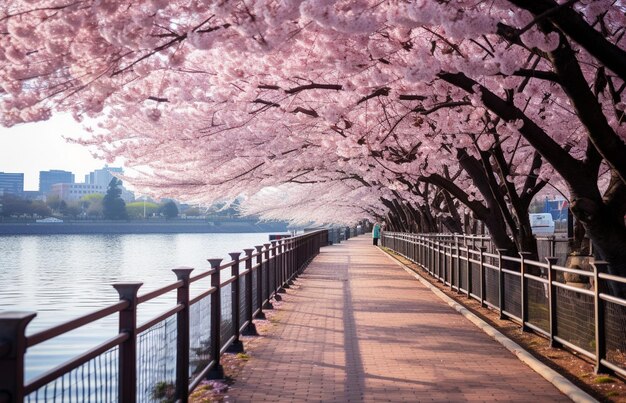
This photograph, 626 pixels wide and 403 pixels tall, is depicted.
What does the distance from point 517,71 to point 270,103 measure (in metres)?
6.82

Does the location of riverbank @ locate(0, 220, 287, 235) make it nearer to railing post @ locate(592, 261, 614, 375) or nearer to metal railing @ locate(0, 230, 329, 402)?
metal railing @ locate(0, 230, 329, 402)

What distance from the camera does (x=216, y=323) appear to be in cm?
846

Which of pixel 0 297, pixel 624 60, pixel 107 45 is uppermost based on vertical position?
pixel 107 45

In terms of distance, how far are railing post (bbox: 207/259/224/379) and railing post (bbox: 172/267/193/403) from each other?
4.67ft

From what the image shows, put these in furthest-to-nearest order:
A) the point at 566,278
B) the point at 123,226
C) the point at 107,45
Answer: the point at 123,226 < the point at 566,278 < the point at 107,45

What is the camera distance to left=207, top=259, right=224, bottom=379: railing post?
823cm

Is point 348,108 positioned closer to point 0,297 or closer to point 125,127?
point 125,127

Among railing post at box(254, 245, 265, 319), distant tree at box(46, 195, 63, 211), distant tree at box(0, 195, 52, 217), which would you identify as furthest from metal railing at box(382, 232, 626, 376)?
distant tree at box(46, 195, 63, 211)

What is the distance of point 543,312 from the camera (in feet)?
37.2

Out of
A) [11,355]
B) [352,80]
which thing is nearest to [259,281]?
[352,80]

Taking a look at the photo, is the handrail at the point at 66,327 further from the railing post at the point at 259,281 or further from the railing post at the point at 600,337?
the railing post at the point at 259,281

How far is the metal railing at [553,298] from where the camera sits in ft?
27.0

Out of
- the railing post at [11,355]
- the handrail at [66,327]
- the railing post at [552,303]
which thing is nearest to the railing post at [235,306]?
the railing post at [552,303]

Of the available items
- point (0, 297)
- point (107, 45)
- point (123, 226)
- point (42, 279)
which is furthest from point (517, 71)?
point (123, 226)
